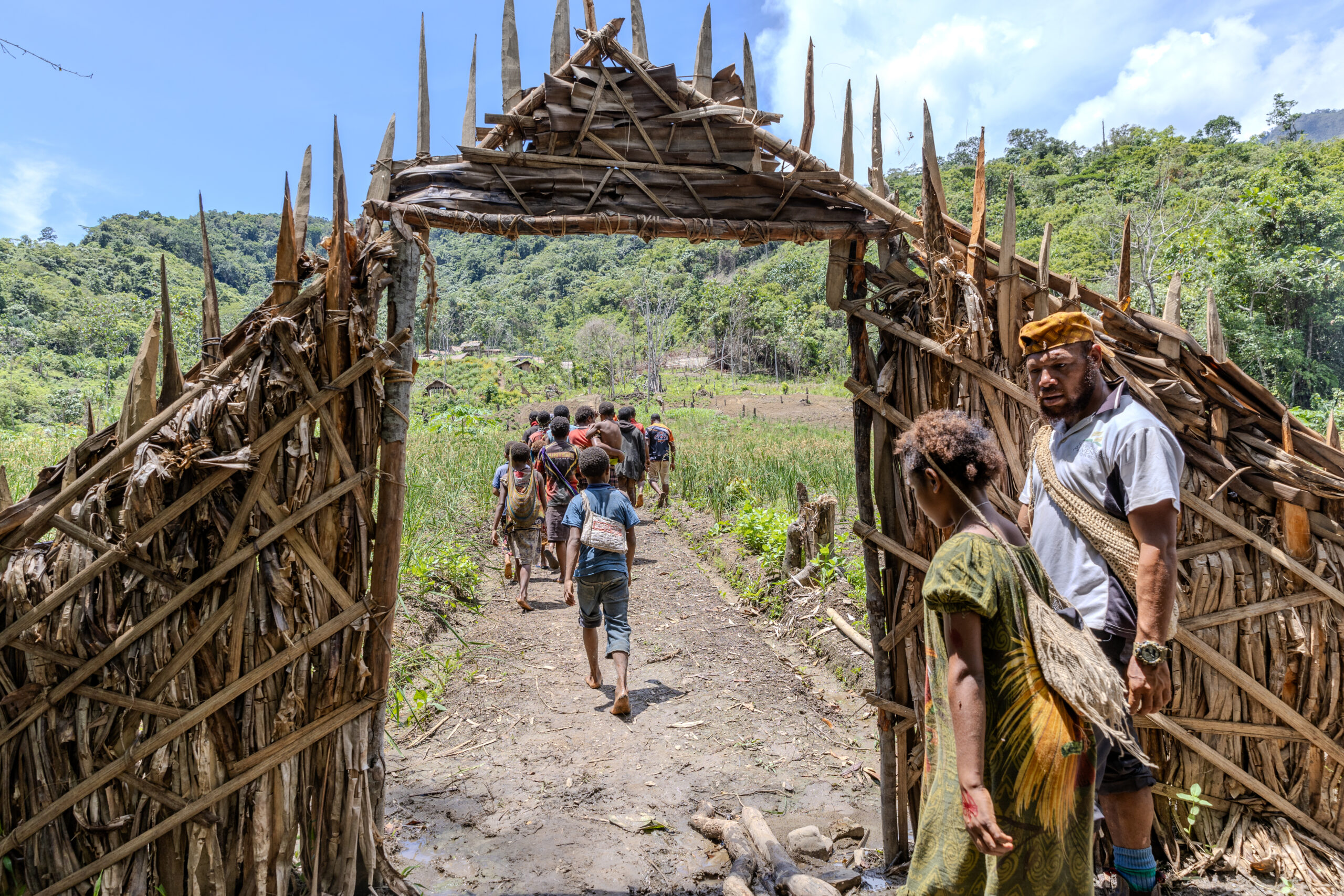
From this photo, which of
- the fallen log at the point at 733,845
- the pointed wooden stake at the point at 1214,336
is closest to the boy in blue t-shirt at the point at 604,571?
the fallen log at the point at 733,845

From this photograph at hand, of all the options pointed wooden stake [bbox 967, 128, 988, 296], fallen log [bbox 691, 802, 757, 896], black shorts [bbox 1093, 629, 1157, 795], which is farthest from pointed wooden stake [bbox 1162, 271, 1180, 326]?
fallen log [bbox 691, 802, 757, 896]

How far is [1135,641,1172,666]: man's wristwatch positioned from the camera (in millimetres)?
2221

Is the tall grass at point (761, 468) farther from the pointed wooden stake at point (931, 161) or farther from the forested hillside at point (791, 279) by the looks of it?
the pointed wooden stake at point (931, 161)

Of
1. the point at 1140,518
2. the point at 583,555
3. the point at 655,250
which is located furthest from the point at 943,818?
the point at 655,250

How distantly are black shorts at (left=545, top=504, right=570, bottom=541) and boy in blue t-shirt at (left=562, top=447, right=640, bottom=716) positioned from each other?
1.99 m

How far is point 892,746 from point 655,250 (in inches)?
3096

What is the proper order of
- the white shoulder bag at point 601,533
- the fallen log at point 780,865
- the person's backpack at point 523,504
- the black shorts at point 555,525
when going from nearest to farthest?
the fallen log at point 780,865 → the white shoulder bag at point 601,533 → the person's backpack at point 523,504 → the black shorts at point 555,525

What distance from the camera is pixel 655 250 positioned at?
7875 cm

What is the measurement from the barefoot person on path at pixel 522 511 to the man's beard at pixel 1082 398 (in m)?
5.18

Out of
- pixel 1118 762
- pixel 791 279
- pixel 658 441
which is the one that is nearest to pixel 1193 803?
pixel 1118 762

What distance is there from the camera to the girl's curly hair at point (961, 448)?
1.91 m

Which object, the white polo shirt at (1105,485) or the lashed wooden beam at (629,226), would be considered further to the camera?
the lashed wooden beam at (629,226)

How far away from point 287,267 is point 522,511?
14.8 feet

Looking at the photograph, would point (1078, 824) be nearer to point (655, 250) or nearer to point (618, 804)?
point (618, 804)
